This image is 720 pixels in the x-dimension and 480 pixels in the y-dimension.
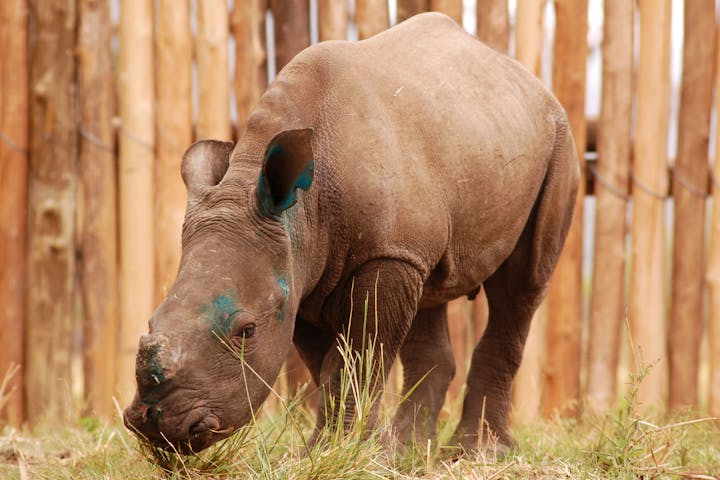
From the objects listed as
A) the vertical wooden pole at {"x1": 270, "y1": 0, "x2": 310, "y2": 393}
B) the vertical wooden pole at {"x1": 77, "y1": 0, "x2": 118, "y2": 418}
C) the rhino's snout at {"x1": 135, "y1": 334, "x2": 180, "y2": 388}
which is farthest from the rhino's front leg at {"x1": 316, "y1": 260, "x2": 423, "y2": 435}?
the vertical wooden pole at {"x1": 77, "y1": 0, "x2": 118, "y2": 418}

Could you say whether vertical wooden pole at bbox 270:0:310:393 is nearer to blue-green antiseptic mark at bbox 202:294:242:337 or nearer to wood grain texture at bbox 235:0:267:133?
wood grain texture at bbox 235:0:267:133

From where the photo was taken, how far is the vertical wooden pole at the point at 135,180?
5.81 metres

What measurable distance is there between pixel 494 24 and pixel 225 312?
3.37 metres

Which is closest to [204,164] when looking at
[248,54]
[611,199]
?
[248,54]

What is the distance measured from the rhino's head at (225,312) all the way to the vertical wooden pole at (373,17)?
2.77m

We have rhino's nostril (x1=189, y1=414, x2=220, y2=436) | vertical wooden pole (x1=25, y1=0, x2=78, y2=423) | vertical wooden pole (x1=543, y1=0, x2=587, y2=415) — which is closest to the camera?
rhino's nostril (x1=189, y1=414, x2=220, y2=436)

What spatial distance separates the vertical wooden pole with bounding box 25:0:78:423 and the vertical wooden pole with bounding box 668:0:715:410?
3364 millimetres

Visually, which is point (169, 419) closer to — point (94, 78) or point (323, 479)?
point (323, 479)

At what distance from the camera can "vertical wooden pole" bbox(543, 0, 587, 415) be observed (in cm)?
573

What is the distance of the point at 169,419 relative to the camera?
2764 mm

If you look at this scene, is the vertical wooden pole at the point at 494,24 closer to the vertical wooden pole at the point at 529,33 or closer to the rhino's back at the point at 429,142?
the vertical wooden pole at the point at 529,33

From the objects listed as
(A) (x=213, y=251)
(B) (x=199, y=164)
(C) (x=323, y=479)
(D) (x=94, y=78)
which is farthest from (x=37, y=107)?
(C) (x=323, y=479)

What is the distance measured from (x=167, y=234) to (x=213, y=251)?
2897 millimetres

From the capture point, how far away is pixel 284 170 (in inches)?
118
